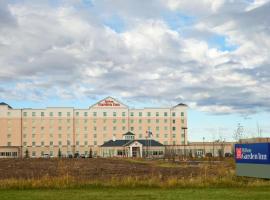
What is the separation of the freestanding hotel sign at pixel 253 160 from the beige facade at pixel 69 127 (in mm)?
129459

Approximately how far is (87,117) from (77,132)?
19.0 ft

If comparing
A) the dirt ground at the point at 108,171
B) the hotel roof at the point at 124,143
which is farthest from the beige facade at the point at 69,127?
the dirt ground at the point at 108,171

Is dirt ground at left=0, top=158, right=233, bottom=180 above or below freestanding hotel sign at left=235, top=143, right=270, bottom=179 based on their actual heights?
below

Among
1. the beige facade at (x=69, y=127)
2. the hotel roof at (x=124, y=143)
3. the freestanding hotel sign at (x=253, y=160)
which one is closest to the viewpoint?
the freestanding hotel sign at (x=253, y=160)

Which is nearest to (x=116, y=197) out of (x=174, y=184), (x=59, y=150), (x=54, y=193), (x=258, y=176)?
(x=54, y=193)

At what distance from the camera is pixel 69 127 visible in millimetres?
159375

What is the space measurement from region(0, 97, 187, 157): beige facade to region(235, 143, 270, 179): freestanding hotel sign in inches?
5097

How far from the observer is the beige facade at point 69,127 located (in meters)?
157

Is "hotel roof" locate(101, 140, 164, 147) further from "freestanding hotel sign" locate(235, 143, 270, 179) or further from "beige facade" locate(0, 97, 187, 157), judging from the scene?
"freestanding hotel sign" locate(235, 143, 270, 179)

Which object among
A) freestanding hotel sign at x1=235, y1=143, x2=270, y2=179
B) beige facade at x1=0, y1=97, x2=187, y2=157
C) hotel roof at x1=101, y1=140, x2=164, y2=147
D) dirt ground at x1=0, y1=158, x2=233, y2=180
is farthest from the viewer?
beige facade at x1=0, y1=97, x2=187, y2=157

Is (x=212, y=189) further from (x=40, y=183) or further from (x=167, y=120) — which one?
(x=167, y=120)

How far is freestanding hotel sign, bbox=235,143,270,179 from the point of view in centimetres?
2617

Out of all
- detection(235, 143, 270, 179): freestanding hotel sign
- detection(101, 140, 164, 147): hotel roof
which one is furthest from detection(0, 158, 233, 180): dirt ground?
detection(101, 140, 164, 147): hotel roof

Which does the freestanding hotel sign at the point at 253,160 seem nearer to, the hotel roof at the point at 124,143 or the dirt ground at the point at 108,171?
the dirt ground at the point at 108,171
